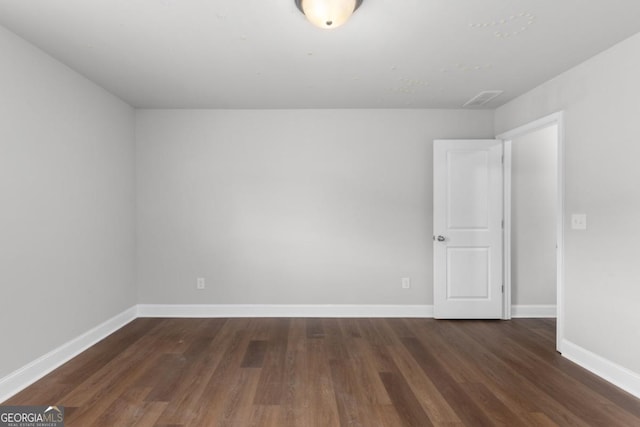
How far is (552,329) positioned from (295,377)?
2954 mm

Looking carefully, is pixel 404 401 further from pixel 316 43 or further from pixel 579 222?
pixel 316 43

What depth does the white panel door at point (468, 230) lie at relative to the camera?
161 inches

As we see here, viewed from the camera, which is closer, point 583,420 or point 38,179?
point 583,420

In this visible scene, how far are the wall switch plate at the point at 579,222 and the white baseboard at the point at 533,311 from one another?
1.57 metres

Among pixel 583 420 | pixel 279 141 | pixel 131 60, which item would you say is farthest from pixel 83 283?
pixel 583 420

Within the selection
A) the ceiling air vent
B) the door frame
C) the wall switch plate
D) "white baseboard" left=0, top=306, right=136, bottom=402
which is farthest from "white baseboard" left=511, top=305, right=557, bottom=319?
"white baseboard" left=0, top=306, right=136, bottom=402

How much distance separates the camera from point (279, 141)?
423cm

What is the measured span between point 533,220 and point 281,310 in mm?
3274

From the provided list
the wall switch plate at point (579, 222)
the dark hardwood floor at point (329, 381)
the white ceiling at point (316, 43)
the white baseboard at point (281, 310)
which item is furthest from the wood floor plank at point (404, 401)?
the white ceiling at point (316, 43)

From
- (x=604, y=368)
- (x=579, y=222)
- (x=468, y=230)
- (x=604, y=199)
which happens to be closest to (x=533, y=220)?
(x=468, y=230)

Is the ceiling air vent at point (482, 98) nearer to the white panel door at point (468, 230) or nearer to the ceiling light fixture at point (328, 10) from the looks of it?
the white panel door at point (468, 230)

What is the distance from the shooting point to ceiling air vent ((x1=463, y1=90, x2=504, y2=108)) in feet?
11.8

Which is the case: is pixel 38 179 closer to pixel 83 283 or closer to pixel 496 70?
pixel 83 283

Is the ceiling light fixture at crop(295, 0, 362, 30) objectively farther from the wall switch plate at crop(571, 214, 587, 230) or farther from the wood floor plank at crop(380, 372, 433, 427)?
the wall switch plate at crop(571, 214, 587, 230)
